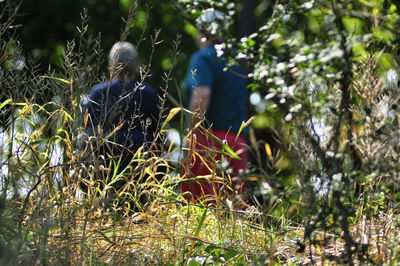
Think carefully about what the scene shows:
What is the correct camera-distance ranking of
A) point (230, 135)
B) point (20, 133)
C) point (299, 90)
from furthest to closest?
1. point (230, 135)
2. point (20, 133)
3. point (299, 90)

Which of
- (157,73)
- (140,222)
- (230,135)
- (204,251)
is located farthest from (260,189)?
(157,73)

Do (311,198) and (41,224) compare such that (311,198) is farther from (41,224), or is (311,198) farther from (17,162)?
(17,162)

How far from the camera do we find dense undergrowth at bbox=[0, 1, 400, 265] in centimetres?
260

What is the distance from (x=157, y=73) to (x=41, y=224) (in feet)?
36.5

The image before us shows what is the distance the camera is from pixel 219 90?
483 centimetres

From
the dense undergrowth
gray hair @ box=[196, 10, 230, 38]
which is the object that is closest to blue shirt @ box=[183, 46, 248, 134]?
the dense undergrowth

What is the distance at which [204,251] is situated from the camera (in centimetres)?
330

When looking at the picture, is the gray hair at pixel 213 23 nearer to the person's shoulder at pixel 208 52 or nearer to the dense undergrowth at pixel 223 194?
the dense undergrowth at pixel 223 194

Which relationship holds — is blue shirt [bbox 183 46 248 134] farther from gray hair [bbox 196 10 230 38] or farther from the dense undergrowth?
gray hair [bbox 196 10 230 38]

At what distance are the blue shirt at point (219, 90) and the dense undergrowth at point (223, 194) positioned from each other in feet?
3.27

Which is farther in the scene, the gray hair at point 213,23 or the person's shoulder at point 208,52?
the person's shoulder at point 208,52

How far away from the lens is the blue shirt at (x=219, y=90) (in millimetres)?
4707

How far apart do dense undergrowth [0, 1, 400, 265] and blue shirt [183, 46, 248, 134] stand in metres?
1.00

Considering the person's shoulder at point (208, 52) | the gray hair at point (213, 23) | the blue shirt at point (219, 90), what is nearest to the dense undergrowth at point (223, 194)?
the gray hair at point (213, 23)
